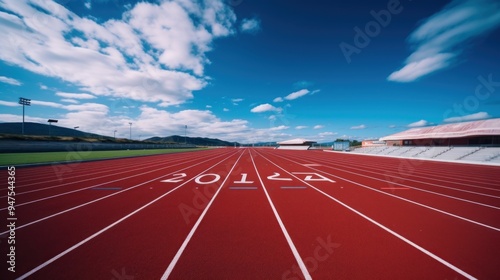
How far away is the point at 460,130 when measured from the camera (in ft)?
87.8

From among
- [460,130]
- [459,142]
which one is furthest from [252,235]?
[459,142]

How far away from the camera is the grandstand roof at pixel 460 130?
23031mm

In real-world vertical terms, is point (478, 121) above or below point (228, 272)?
above

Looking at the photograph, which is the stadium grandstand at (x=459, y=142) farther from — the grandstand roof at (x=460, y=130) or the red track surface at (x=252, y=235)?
the red track surface at (x=252, y=235)

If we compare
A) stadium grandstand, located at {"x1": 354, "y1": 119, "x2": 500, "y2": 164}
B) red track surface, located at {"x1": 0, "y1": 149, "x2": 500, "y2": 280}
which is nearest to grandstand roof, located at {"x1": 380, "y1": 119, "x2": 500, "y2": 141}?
stadium grandstand, located at {"x1": 354, "y1": 119, "x2": 500, "y2": 164}

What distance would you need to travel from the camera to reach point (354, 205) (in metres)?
5.78

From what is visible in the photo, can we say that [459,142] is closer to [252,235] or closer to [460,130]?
[460,130]

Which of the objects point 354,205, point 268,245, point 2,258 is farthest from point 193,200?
point 354,205

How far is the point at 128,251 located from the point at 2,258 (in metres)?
1.91

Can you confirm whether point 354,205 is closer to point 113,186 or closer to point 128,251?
point 128,251

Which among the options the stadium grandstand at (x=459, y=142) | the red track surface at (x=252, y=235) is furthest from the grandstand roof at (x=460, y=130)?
the red track surface at (x=252, y=235)

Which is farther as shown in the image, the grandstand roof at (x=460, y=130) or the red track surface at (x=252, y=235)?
the grandstand roof at (x=460, y=130)

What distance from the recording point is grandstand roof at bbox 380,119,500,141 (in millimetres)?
23031

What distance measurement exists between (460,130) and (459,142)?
2.13 metres
